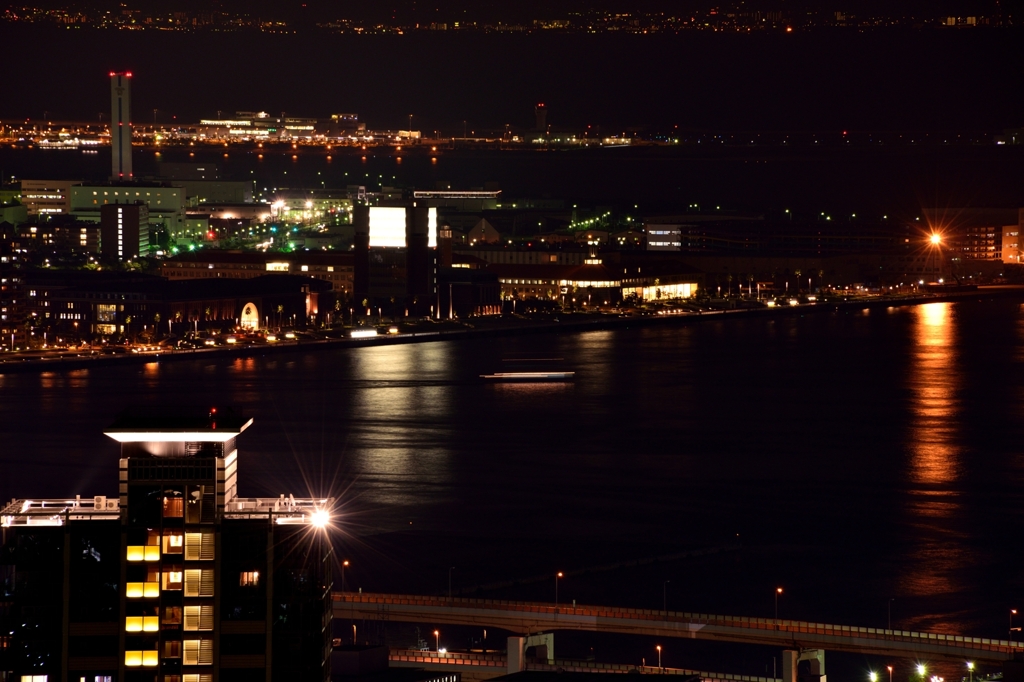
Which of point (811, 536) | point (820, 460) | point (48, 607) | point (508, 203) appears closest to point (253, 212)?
point (508, 203)

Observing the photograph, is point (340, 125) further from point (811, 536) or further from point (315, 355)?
point (811, 536)

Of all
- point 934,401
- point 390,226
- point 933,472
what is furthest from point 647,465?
point 390,226

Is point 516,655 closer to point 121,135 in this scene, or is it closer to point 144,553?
point 144,553

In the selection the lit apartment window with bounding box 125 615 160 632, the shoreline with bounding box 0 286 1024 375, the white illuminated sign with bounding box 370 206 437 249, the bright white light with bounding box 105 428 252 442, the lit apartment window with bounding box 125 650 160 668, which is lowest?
the shoreline with bounding box 0 286 1024 375

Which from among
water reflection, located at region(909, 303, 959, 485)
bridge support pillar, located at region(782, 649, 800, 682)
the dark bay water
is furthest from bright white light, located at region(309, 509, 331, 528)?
water reflection, located at region(909, 303, 959, 485)

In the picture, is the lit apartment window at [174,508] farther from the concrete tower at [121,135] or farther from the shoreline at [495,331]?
the concrete tower at [121,135]

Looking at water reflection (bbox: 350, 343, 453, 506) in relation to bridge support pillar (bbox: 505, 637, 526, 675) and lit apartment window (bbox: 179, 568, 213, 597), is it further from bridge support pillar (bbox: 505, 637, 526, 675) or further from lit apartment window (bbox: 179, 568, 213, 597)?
lit apartment window (bbox: 179, 568, 213, 597)
